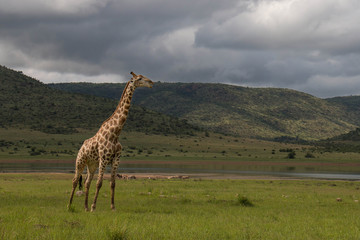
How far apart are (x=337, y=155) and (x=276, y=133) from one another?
95.2 metres

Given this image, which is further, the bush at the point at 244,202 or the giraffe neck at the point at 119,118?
the bush at the point at 244,202

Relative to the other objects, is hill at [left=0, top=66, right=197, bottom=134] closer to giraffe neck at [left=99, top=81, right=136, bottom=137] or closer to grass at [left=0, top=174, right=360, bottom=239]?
grass at [left=0, top=174, right=360, bottom=239]

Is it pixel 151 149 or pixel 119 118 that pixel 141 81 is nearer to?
pixel 119 118

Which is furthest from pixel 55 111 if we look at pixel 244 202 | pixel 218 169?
pixel 244 202

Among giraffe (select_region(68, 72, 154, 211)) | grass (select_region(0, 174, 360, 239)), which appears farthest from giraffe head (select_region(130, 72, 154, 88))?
grass (select_region(0, 174, 360, 239))

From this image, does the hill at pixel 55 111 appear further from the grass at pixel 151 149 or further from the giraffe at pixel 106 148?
the giraffe at pixel 106 148

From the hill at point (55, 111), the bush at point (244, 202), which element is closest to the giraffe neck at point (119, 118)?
the bush at point (244, 202)

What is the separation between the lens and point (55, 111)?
4584 inches

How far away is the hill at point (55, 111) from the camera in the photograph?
355 feet

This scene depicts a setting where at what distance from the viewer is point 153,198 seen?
22.0 m

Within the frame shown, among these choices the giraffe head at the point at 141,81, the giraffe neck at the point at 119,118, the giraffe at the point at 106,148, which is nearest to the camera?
the giraffe at the point at 106,148

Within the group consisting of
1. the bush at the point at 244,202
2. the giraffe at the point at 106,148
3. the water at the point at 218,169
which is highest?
the giraffe at the point at 106,148

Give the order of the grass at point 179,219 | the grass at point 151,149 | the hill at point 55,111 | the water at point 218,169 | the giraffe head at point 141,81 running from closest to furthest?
the grass at point 179,219 → the giraffe head at point 141,81 → the water at point 218,169 → the grass at point 151,149 → the hill at point 55,111

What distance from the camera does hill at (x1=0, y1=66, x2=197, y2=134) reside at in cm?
10812
